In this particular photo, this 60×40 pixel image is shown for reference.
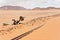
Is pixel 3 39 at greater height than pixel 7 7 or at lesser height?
greater

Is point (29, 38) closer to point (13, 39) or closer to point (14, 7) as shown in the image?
point (13, 39)

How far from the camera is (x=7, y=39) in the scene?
31.7ft

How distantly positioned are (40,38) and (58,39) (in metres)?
0.82

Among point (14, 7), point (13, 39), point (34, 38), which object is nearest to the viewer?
point (13, 39)

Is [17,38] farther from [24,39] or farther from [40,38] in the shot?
[40,38]

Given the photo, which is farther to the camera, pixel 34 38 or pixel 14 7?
pixel 14 7

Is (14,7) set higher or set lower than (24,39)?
lower

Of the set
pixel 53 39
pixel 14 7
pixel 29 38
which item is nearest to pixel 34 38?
pixel 29 38

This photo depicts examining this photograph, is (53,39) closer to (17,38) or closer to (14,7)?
(17,38)

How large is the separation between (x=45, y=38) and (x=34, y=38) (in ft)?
1.60

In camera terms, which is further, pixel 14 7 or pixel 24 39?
pixel 14 7


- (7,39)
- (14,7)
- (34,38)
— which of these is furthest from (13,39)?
(14,7)

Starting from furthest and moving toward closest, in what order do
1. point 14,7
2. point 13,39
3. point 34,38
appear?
point 14,7 < point 34,38 < point 13,39

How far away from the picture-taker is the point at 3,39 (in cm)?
969
